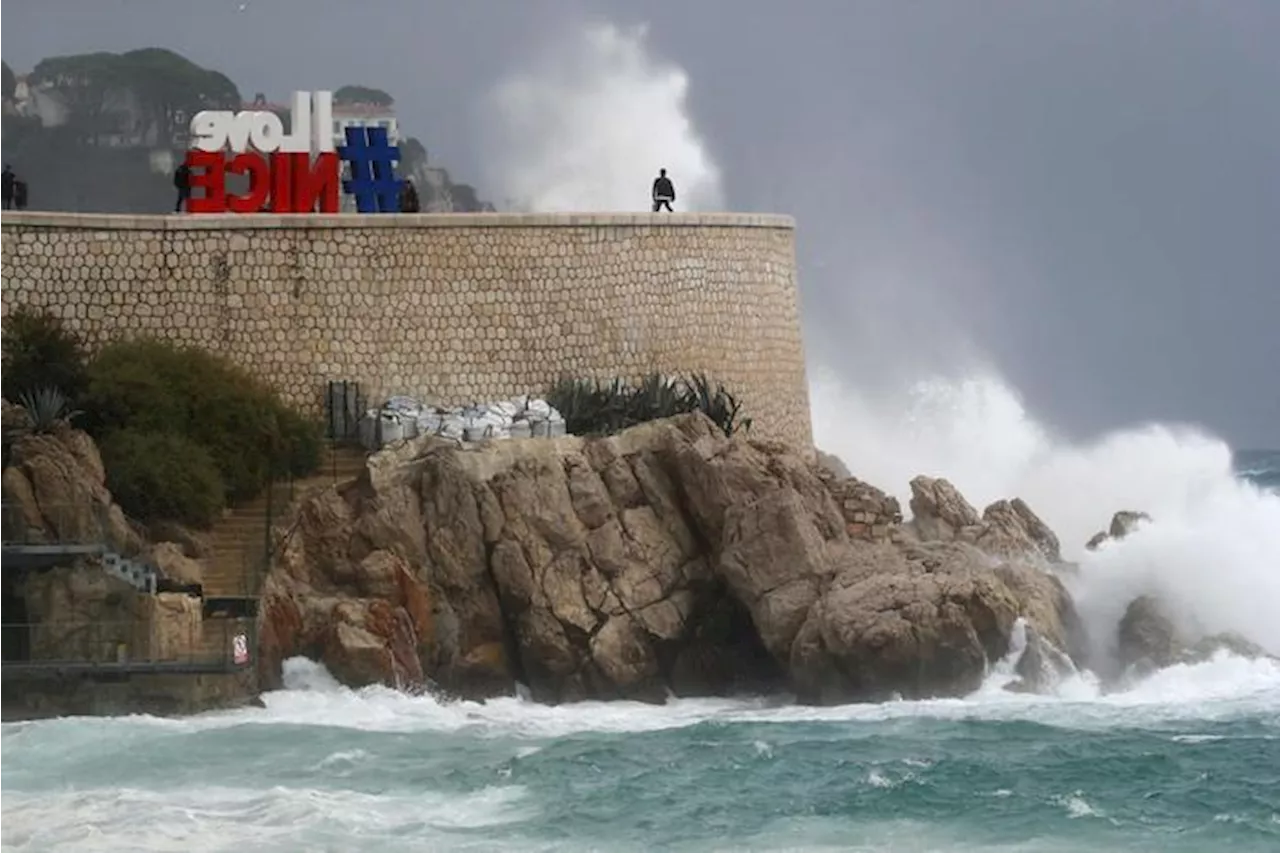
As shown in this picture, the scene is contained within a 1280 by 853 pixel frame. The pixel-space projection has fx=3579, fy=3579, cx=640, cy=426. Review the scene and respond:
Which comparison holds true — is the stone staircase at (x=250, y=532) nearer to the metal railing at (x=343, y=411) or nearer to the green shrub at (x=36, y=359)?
the metal railing at (x=343, y=411)

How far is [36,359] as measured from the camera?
4103 centimetres

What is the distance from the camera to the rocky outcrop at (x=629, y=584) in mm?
37875

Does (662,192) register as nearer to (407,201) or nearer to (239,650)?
(407,201)

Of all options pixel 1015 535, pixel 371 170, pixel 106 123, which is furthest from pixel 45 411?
pixel 106 123

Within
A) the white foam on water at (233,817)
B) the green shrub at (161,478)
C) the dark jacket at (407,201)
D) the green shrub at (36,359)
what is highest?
the dark jacket at (407,201)

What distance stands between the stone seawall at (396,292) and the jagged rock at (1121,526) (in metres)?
5.00

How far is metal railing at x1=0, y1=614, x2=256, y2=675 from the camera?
37125 millimetres

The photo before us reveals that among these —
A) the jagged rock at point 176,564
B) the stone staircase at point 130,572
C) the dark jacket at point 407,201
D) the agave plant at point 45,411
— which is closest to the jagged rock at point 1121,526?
the dark jacket at point 407,201

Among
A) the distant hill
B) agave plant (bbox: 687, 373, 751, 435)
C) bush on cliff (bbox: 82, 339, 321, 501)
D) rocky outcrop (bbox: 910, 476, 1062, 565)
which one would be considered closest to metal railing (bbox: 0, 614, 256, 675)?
bush on cliff (bbox: 82, 339, 321, 501)

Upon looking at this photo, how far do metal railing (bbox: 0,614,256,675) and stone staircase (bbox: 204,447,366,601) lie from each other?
2.94 ft

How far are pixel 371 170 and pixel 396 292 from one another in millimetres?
2100

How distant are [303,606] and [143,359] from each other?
4413mm

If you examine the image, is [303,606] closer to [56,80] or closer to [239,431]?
[239,431]

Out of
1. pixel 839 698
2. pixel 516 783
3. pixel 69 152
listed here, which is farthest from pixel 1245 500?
pixel 69 152
